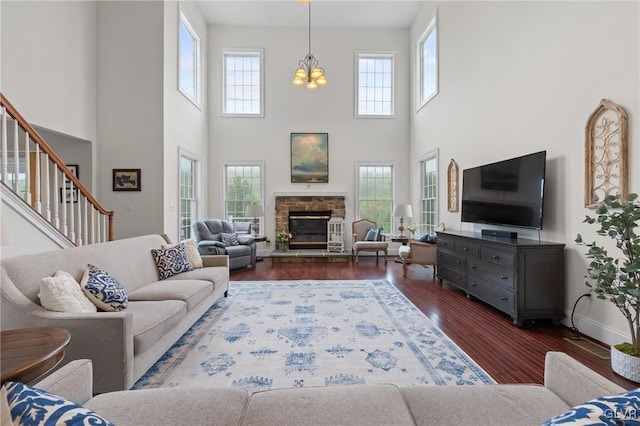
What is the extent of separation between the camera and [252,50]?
789 cm

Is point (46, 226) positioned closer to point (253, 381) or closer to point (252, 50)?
point (253, 381)

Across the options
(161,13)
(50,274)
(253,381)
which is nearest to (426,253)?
(253,381)

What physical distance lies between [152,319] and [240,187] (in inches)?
237

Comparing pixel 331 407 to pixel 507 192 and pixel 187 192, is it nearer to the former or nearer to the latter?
pixel 507 192

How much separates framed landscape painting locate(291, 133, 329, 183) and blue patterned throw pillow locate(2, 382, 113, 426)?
734cm

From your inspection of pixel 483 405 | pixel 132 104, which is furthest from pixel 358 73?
pixel 483 405

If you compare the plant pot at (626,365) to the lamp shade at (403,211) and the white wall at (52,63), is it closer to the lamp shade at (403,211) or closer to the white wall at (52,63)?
the lamp shade at (403,211)

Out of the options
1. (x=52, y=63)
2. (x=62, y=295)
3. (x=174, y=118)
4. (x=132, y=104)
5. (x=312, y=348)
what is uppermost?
(x=52, y=63)

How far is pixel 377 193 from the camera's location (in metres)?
8.19

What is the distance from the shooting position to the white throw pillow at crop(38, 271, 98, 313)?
1.97 metres

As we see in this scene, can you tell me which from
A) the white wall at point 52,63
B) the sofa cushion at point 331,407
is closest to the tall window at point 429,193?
the sofa cushion at point 331,407

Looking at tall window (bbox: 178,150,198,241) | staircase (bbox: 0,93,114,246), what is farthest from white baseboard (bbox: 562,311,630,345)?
tall window (bbox: 178,150,198,241)

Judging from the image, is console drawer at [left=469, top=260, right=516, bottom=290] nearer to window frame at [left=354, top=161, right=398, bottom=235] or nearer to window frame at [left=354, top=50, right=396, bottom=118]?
window frame at [left=354, top=161, right=398, bottom=235]

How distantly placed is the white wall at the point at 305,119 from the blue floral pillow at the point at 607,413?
7312mm
